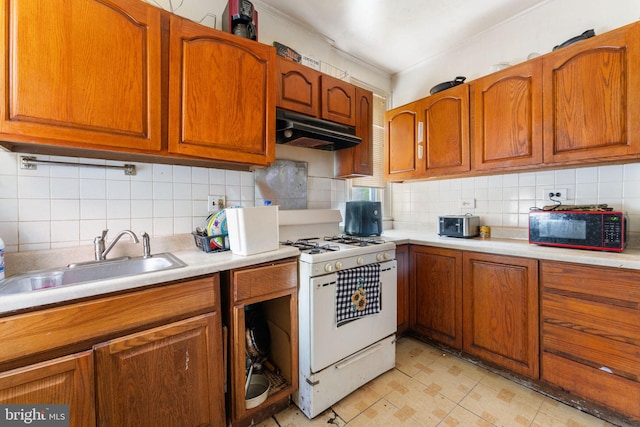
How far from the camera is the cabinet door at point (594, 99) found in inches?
56.9

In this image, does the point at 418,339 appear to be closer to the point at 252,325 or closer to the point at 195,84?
the point at 252,325

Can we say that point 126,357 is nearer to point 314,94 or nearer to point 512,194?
point 314,94

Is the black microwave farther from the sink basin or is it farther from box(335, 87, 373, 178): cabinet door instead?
the sink basin

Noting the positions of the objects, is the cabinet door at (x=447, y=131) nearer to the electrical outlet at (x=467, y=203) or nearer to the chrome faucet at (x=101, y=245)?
the electrical outlet at (x=467, y=203)

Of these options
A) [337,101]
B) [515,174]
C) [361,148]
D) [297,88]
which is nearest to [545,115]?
[515,174]

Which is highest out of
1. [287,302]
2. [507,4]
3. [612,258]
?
[507,4]

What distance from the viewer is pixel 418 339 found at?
2242 millimetres

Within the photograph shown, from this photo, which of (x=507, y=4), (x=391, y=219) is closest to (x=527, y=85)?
(x=507, y=4)

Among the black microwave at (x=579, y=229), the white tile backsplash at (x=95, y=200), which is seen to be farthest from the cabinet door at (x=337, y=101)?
the black microwave at (x=579, y=229)

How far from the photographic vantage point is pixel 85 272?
128 centimetres

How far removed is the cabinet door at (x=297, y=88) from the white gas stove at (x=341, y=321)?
99 cm

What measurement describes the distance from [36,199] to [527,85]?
9.67 feet

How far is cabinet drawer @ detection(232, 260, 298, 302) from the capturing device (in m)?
1.28

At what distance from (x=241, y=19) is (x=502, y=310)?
96.2 inches
